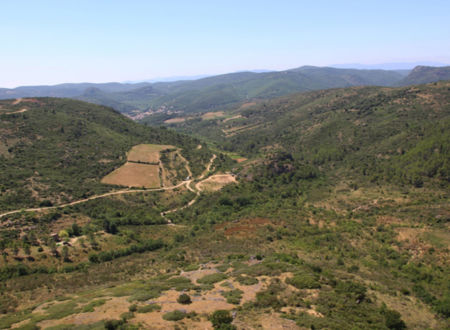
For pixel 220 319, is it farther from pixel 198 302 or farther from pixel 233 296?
pixel 233 296

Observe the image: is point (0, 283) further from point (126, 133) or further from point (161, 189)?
point (126, 133)

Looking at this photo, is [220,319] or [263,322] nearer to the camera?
[220,319]

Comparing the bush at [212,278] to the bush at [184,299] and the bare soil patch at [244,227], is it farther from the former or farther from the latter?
the bare soil patch at [244,227]

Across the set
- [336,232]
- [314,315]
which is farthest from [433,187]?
[314,315]

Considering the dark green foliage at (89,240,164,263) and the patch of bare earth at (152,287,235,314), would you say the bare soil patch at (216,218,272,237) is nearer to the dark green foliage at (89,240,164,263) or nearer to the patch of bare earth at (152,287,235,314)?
the dark green foliage at (89,240,164,263)

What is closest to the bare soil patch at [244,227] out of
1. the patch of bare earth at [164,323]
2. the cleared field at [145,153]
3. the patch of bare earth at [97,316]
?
the patch of bare earth at [97,316]

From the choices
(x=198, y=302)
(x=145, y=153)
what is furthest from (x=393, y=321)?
(x=145, y=153)
